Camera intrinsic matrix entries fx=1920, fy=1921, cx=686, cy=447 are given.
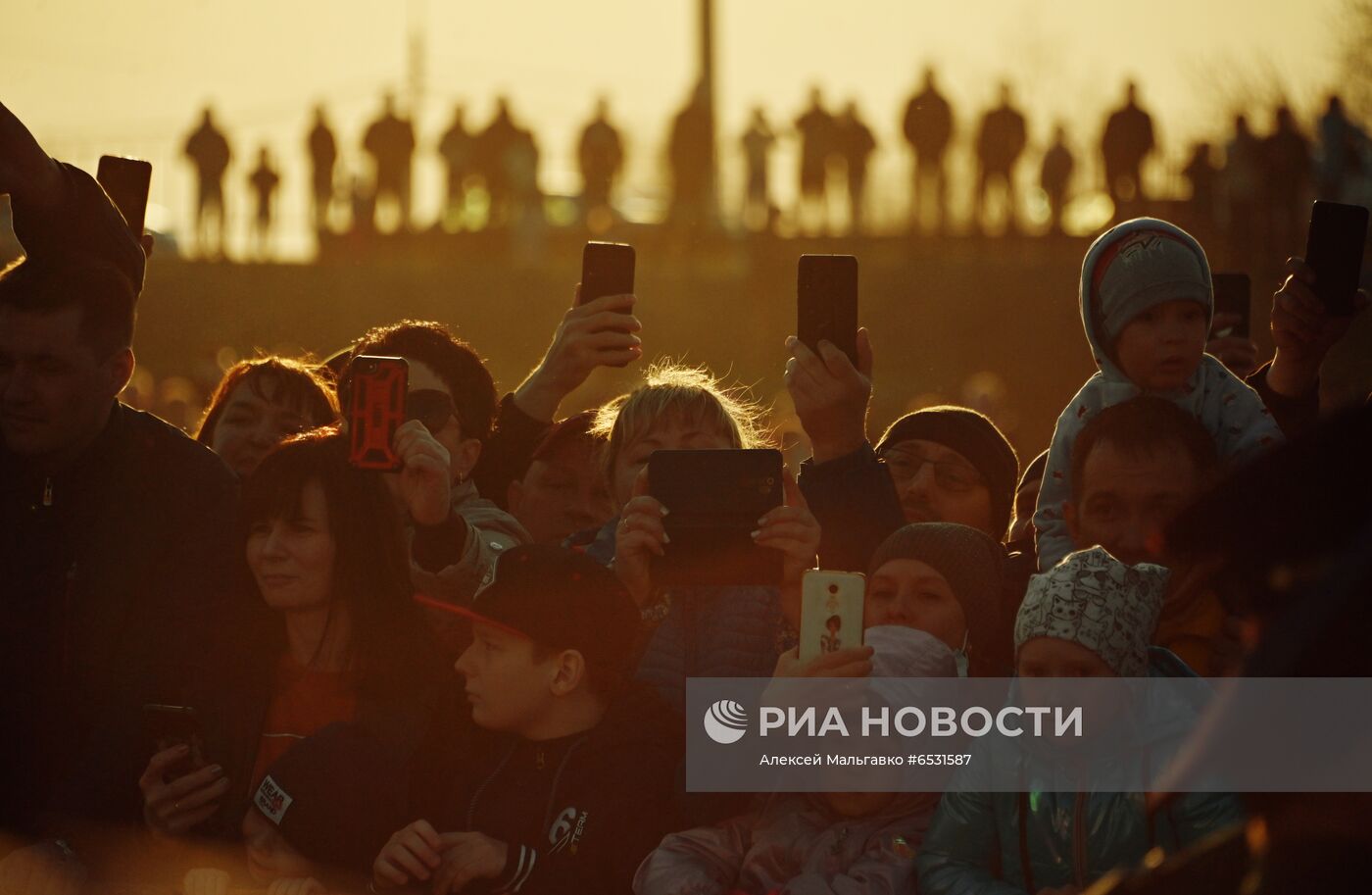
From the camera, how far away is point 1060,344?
2316 cm

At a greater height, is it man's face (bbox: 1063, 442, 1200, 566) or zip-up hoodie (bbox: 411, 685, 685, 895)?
man's face (bbox: 1063, 442, 1200, 566)

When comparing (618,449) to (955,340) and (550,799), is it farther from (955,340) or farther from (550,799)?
(955,340)

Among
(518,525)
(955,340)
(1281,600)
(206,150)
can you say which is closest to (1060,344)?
(955,340)

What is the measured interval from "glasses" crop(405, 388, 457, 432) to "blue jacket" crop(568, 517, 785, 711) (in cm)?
97

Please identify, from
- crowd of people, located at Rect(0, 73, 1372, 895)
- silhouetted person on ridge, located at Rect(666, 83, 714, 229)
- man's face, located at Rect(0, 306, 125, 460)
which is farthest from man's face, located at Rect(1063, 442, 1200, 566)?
silhouetted person on ridge, located at Rect(666, 83, 714, 229)

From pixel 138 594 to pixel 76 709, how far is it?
0.29 meters

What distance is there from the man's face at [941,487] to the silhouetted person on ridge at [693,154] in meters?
17.5

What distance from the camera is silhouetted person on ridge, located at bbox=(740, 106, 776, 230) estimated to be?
73.2 ft

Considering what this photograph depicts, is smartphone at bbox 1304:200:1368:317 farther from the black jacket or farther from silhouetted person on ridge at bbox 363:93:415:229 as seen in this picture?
silhouetted person on ridge at bbox 363:93:415:229

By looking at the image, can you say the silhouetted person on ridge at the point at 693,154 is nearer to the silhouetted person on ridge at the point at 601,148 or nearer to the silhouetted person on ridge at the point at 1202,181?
the silhouetted person on ridge at the point at 601,148

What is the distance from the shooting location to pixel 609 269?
4938 millimetres

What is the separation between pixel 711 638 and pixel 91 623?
54.0 inches

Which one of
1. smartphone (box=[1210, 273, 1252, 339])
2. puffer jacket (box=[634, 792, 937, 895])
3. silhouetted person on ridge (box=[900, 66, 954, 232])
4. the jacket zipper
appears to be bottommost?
puffer jacket (box=[634, 792, 937, 895])

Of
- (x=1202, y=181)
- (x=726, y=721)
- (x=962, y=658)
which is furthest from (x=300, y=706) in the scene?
(x=1202, y=181)
